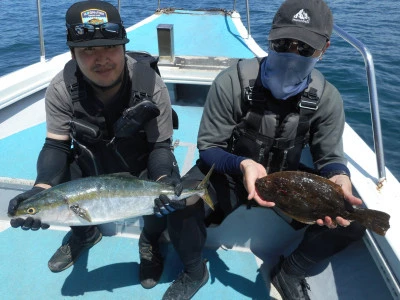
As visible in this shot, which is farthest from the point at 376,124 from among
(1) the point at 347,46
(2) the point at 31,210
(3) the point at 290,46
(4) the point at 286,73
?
(1) the point at 347,46

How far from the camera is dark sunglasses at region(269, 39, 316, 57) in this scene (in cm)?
219

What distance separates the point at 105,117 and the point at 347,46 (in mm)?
11596

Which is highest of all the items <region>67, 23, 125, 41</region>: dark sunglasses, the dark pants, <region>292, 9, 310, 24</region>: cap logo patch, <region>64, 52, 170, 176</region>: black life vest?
<region>292, 9, 310, 24</region>: cap logo patch

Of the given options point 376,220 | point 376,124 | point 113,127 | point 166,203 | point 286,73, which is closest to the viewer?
point 376,220

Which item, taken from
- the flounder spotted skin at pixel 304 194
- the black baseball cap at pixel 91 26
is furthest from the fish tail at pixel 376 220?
the black baseball cap at pixel 91 26

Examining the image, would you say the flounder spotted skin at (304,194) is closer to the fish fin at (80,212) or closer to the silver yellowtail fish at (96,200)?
the silver yellowtail fish at (96,200)

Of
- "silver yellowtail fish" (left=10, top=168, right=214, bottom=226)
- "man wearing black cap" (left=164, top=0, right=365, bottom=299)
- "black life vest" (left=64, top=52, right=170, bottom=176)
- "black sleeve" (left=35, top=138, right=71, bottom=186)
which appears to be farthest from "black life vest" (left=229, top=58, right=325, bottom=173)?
"black sleeve" (left=35, top=138, right=71, bottom=186)

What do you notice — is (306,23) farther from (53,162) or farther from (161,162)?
(53,162)

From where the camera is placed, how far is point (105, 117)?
2689 mm

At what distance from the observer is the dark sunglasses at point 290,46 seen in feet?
7.18

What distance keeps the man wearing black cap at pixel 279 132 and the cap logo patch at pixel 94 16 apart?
3.29 feet

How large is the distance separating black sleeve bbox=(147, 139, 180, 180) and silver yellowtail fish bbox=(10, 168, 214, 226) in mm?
391

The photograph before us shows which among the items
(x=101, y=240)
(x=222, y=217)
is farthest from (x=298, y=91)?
(x=101, y=240)

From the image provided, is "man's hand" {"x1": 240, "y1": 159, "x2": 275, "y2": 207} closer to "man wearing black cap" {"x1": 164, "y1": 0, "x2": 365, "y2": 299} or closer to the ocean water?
"man wearing black cap" {"x1": 164, "y1": 0, "x2": 365, "y2": 299}
